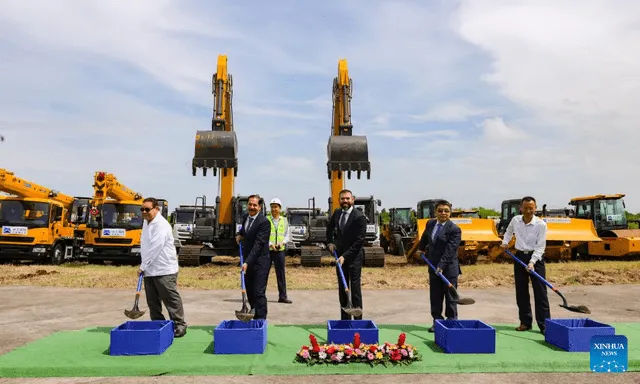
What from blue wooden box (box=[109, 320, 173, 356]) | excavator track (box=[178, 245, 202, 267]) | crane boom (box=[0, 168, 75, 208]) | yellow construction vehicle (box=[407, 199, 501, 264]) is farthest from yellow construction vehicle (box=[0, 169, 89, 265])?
blue wooden box (box=[109, 320, 173, 356])

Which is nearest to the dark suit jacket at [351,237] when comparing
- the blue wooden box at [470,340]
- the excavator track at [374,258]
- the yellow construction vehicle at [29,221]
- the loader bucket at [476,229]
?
the blue wooden box at [470,340]

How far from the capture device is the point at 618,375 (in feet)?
17.0

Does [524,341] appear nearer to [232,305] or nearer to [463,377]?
[463,377]

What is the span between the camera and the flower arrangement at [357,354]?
545 centimetres

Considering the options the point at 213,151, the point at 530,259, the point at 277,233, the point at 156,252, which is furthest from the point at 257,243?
the point at 213,151

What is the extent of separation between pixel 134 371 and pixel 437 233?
13.3 ft

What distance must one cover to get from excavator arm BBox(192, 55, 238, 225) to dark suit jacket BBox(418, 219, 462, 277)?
10.9 metres

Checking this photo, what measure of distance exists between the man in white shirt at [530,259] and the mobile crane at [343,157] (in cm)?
901

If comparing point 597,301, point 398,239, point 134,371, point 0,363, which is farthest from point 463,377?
point 398,239

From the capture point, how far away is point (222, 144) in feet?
56.5

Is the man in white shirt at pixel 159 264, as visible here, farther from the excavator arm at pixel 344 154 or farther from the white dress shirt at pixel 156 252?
the excavator arm at pixel 344 154

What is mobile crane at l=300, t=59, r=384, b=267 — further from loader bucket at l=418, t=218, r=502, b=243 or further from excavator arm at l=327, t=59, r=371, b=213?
loader bucket at l=418, t=218, r=502, b=243

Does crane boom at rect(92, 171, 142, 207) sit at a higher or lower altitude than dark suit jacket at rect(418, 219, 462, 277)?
higher

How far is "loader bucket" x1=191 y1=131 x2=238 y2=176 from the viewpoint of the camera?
1712 centimetres
